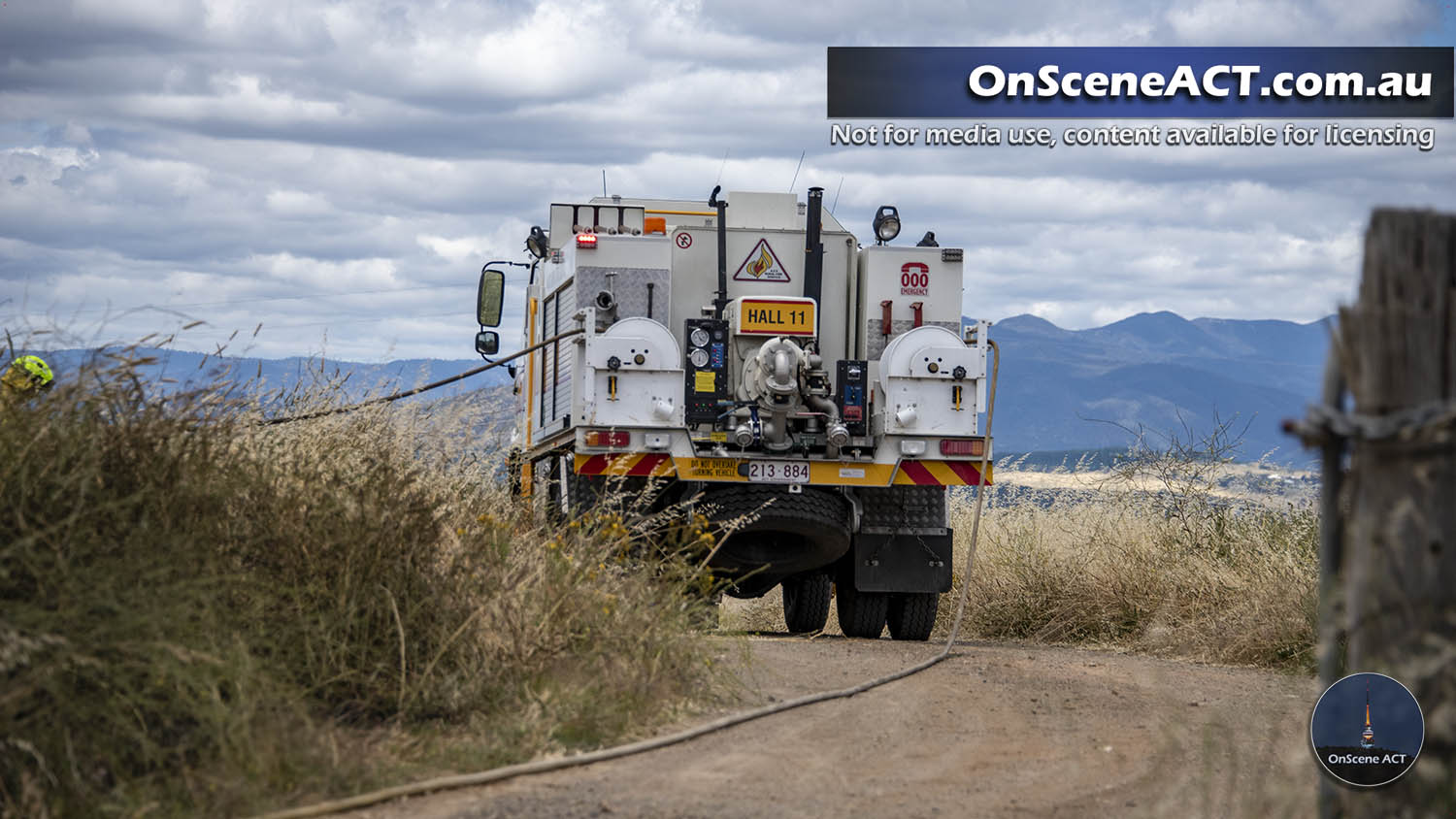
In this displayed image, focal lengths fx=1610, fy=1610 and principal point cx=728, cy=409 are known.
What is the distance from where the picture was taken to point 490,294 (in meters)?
14.0

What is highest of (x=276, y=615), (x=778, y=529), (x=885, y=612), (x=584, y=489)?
(x=584, y=489)

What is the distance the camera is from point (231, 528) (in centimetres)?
635

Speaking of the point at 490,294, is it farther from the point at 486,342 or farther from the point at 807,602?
the point at 807,602

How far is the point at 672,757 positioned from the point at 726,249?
599cm

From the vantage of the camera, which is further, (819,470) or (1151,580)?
(1151,580)

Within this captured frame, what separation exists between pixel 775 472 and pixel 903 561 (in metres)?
1.42

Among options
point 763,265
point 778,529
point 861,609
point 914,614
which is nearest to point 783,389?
point 778,529

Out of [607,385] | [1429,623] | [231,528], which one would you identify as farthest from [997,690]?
[1429,623]

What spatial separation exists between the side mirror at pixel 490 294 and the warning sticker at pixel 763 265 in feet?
9.65

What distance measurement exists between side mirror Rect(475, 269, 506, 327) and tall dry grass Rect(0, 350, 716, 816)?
5.55m

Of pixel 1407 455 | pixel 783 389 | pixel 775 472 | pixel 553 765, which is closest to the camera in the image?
pixel 1407 455

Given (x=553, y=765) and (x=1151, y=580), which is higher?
(x=553, y=765)

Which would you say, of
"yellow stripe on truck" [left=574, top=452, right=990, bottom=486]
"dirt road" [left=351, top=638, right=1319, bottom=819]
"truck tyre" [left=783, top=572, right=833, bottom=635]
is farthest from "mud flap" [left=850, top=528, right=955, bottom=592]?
"dirt road" [left=351, top=638, right=1319, bottom=819]

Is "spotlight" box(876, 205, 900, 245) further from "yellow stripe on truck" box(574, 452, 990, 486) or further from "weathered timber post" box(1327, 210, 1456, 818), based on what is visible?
"weathered timber post" box(1327, 210, 1456, 818)
